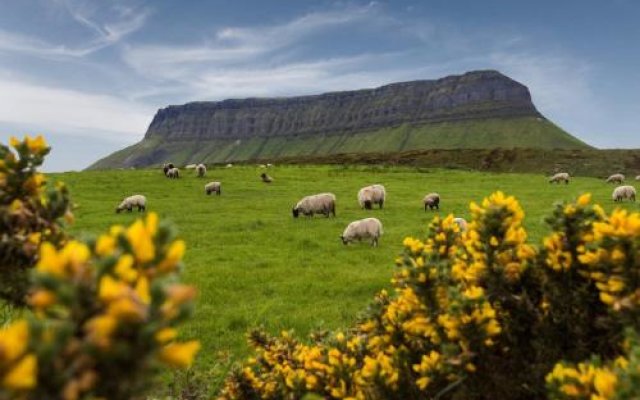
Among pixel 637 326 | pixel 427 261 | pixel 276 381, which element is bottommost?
pixel 276 381

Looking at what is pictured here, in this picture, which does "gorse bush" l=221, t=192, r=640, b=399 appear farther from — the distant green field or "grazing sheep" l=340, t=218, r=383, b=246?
"grazing sheep" l=340, t=218, r=383, b=246

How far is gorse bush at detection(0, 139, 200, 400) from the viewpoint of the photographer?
5.11 ft

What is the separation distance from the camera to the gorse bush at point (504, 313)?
357 cm

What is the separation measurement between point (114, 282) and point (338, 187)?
48.6m

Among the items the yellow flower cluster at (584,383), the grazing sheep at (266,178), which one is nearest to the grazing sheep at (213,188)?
the grazing sheep at (266,178)

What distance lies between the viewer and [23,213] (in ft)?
11.9

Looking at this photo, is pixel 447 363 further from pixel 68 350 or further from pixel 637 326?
pixel 68 350

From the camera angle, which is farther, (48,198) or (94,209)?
(94,209)

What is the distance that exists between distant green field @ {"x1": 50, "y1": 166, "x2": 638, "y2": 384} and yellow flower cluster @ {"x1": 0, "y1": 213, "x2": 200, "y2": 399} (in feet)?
2.18

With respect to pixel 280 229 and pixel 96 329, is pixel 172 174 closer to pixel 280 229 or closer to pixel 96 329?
pixel 280 229

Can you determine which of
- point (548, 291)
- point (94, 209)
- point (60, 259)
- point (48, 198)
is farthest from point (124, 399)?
point (94, 209)

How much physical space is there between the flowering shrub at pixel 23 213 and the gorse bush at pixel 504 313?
2366 millimetres

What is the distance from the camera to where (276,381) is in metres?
5.55

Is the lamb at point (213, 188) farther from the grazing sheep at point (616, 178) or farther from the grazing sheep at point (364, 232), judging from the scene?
the grazing sheep at point (616, 178)
